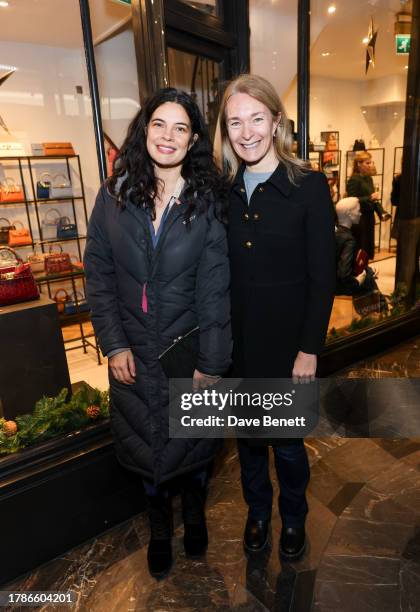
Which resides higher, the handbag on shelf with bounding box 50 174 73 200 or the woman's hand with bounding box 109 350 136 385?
Answer: the handbag on shelf with bounding box 50 174 73 200

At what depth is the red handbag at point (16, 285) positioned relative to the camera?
187 cm

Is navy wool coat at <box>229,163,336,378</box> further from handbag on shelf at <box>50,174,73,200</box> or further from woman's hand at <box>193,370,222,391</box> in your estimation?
handbag on shelf at <box>50,174,73,200</box>

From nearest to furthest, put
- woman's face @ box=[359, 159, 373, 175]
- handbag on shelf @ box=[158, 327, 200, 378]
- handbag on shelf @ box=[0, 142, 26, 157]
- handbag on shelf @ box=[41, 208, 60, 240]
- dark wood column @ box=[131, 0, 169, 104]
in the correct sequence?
handbag on shelf @ box=[158, 327, 200, 378] → dark wood column @ box=[131, 0, 169, 104] → woman's face @ box=[359, 159, 373, 175] → handbag on shelf @ box=[0, 142, 26, 157] → handbag on shelf @ box=[41, 208, 60, 240]

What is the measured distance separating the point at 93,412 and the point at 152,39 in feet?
5.51

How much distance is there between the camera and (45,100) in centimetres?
384

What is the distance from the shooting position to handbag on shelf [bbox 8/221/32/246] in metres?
4.45

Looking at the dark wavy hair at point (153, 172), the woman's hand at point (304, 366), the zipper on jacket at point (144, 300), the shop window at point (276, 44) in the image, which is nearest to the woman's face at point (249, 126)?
the dark wavy hair at point (153, 172)

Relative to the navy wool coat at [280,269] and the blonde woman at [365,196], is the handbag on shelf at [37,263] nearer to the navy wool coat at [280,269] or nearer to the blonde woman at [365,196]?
the navy wool coat at [280,269]

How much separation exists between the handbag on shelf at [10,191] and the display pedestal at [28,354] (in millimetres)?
2948

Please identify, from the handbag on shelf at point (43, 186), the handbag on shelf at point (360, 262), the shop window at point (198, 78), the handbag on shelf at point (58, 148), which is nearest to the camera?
the shop window at point (198, 78)

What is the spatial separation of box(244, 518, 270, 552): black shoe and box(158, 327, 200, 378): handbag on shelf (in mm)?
745

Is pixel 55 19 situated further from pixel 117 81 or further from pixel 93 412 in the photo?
pixel 93 412

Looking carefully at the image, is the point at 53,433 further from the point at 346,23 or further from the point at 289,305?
the point at 346,23

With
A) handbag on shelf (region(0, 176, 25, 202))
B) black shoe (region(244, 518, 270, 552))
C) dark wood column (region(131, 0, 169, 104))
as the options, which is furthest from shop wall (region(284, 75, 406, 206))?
handbag on shelf (region(0, 176, 25, 202))
